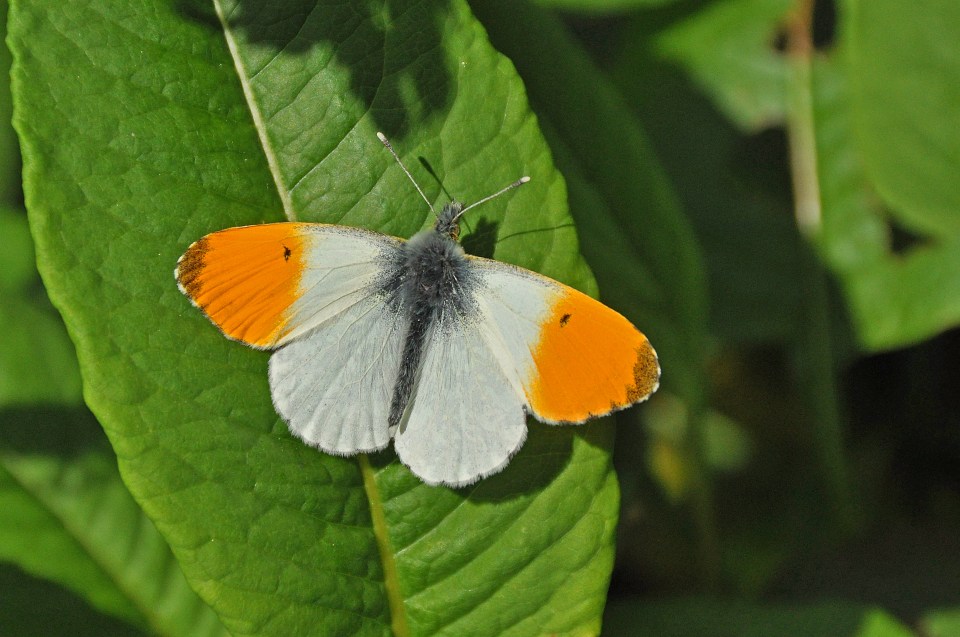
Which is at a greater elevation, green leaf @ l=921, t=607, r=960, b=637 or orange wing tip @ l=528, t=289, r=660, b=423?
orange wing tip @ l=528, t=289, r=660, b=423

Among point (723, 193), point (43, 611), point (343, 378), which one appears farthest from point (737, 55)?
point (43, 611)

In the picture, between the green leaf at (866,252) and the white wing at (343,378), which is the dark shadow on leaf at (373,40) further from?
the green leaf at (866,252)

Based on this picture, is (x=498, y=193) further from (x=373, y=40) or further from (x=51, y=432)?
(x=51, y=432)

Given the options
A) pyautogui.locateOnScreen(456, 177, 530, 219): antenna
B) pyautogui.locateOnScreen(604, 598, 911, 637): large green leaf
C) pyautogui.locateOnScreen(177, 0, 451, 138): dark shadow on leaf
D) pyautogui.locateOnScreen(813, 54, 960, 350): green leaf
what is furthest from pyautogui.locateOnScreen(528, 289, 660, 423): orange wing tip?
pyautogui.locateOnScreen(813, 54, 960, 350): green leaf

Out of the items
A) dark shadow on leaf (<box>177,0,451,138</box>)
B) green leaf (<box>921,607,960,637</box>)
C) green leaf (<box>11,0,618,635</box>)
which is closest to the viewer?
green leaf (<box>11,0,618,635</box>)

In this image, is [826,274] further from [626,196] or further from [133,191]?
[133,191]

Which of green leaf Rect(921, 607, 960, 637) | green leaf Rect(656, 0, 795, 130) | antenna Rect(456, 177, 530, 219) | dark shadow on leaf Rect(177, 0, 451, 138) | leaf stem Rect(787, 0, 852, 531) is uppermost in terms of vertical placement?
dark shadow on leaf Rect(177, 0, 451, 138)

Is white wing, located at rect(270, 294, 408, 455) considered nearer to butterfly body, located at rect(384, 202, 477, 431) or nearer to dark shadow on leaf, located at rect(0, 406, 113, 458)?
butterfly body, located at rect(384, 202, 477, 431)
